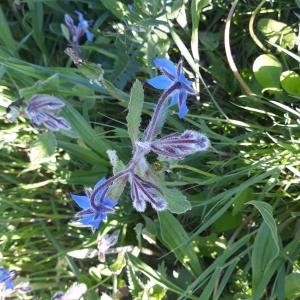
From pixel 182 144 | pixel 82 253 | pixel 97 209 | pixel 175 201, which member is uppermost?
pixel 182 144

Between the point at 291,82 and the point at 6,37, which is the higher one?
the point at 291,82

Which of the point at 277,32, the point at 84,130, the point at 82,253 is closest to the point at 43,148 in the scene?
the point at 84,130

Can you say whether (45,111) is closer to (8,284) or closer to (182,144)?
(182,144)

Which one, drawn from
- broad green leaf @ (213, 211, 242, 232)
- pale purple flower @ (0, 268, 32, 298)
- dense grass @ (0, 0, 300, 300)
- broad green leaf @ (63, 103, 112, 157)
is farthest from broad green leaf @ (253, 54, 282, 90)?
pale purple flower @ (0, 268, 32, 298)

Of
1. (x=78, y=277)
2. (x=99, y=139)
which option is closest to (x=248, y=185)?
(x=99, y=139)

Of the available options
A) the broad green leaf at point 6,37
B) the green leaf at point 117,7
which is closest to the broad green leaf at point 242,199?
the green leaf at point 117,7

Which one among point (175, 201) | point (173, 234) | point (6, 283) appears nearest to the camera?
point (175, 201)

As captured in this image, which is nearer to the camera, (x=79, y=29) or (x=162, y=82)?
(x=162, y=82)
